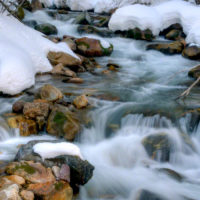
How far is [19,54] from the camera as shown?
521 centimetres

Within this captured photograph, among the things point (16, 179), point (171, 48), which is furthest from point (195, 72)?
point (16, 179)

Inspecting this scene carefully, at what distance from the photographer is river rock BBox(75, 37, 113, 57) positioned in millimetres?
7585

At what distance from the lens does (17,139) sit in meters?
3.80

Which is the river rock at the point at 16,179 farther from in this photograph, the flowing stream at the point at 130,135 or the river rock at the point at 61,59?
the river rock at the point at 61,59

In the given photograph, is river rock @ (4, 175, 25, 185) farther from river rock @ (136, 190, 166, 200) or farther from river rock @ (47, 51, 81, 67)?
river rock @ (47, 51, 81, 67)

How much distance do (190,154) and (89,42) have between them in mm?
4966

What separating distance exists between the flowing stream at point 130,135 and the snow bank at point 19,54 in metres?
0.28

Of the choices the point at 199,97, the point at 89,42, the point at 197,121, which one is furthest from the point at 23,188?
the point at 89,42

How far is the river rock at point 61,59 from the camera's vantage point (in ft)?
20.5

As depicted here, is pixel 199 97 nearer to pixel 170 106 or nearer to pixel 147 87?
pixel 170 106

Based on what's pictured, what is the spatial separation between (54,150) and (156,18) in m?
8.35

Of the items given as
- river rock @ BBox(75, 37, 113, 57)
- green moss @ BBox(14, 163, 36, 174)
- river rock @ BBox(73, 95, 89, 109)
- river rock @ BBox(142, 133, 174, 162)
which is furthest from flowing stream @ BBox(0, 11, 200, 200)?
river rock @ BBox(75, 37, 113, 57)

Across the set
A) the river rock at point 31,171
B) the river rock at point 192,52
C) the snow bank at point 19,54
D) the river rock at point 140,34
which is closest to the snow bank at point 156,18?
the river rock at point 140,34

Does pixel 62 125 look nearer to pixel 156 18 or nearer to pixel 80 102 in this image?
pixel 80 102
